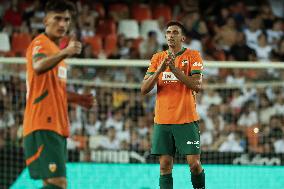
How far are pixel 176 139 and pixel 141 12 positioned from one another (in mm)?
8598

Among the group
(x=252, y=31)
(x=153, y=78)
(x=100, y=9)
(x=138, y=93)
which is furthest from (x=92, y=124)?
(x=252, y=31)

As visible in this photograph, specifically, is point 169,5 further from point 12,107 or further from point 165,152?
point 165,152

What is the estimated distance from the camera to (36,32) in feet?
44.3

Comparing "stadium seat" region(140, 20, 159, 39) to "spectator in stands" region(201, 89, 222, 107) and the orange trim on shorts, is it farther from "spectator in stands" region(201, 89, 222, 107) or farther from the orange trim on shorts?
the orange trim on shorts

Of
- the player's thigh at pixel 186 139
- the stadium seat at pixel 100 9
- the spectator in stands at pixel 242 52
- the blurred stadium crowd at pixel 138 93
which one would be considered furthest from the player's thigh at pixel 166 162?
the stadium seat at pixel 100 9

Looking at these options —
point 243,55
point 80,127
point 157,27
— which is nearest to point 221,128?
point 80,127

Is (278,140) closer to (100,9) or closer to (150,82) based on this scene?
(150,82)

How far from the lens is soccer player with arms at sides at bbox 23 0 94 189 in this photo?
4.82 metres

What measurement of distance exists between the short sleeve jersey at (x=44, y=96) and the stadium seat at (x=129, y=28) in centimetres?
901

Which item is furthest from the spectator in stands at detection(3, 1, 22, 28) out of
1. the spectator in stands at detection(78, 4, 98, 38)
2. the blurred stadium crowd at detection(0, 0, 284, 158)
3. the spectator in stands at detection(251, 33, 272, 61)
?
the spectator in stands at detection(251, 33, 272, 61)

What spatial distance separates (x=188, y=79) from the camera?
620 cm

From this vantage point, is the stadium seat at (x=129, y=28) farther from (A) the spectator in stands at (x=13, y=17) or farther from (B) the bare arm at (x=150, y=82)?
(B) the bare arm at (x=150, y=82)

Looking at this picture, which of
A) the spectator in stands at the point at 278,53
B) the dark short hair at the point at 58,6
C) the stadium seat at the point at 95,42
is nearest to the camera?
the dark short hair at the point at 58,6

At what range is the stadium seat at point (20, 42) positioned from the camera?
41.7 ft
